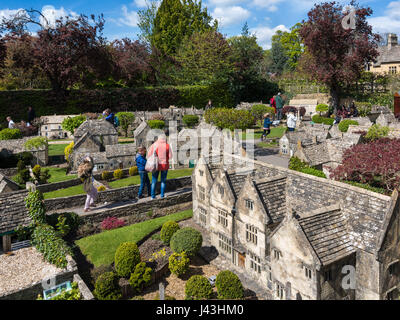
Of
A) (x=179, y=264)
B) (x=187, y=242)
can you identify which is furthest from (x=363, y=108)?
(x=179, y=264)

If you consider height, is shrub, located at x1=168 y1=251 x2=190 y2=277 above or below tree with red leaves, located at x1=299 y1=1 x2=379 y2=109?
below

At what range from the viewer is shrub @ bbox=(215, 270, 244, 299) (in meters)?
15.2

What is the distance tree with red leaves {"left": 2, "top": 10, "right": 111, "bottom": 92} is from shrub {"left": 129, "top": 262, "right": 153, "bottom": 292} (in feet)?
144

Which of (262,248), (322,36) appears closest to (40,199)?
(262,248)

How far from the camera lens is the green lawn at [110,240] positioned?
19469mm

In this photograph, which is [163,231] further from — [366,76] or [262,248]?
[366,76]

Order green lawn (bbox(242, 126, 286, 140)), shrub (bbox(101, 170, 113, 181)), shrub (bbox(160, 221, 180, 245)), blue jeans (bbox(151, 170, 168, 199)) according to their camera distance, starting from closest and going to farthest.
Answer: shrub (bbox(160, 221, 180, 245)), blue jeans (bbox(151, 170, 168, 199)), shrub (bbox(101, 170, 113, 181)), green lawn (bbox(242, 126, 286, 140))

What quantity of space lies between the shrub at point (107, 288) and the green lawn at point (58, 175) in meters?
16.7

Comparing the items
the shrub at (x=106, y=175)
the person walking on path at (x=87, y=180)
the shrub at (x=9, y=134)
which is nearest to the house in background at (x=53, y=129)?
the shrub at (x=9, y=134)

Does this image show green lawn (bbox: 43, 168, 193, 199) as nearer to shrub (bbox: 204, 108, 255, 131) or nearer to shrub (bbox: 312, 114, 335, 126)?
shrub (bbox: 204, 108, 255, 131)

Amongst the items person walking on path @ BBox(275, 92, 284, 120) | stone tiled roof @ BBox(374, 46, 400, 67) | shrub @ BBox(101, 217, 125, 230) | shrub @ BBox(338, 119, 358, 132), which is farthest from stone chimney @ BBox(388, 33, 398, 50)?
shrub @ BBox(101, 217, 125, 230)

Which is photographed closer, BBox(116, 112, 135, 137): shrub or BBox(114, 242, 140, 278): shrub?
BBox(114, 242, 140, 278): shrub

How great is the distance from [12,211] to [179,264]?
10842 mm

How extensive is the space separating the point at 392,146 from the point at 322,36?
37.8 metres
